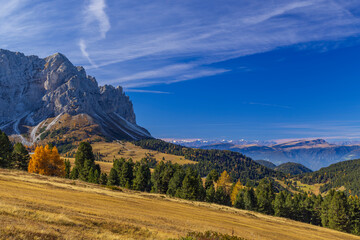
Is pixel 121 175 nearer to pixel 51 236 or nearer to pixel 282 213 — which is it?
pixel 282 213

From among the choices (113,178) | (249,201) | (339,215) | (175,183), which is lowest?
(249,201)

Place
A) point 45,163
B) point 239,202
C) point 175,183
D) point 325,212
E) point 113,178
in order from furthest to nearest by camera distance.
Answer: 1. point 239,202
2. point 325,212
3. point 113,178
4. point 175,183
5. point 45,163

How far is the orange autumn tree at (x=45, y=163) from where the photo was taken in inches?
2864

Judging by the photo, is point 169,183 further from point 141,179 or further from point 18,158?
point 18,158

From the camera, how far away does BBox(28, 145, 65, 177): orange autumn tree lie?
7275 cm

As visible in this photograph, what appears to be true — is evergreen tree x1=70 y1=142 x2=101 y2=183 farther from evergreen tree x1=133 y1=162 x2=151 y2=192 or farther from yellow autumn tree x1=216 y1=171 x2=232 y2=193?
yellow autumn tree x1=216 y1=171 x2=232 y2=193

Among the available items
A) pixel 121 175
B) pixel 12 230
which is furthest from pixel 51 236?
pixel 121 175

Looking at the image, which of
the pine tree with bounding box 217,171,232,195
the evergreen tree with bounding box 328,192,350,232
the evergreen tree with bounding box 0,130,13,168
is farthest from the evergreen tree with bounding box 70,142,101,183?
the evergreen tree with bounding box 328,192,350,232

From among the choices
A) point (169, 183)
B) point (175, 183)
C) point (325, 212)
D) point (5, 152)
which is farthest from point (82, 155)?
point (325, 212)

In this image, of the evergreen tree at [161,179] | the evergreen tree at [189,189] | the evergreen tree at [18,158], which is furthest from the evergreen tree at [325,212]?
the evergreen tree at [18,158]

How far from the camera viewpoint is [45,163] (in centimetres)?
7488

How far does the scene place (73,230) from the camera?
45.9 ft

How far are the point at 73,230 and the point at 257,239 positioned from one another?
20441mm

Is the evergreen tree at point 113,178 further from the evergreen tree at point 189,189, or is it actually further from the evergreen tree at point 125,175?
the evergreen tree at point 189,189
